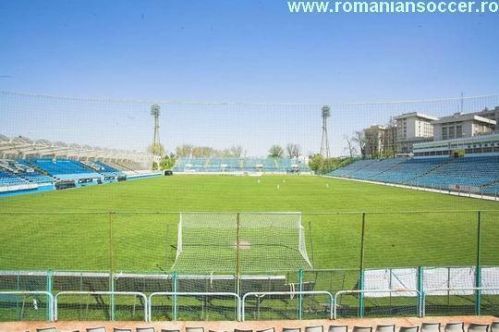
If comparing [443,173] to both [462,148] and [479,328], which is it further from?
[479,328]

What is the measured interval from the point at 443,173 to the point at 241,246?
3683 centimetres

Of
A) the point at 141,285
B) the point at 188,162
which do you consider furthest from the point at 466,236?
the point at 188,162

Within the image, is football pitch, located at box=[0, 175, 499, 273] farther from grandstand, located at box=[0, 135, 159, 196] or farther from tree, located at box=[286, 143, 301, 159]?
tree, located at box=[286, 143, 301, 159]

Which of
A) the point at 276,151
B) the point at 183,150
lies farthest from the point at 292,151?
the point at 183,150

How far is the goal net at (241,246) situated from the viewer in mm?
9789

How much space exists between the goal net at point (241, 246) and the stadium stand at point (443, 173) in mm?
24756

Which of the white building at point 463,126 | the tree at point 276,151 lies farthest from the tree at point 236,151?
the white building at point 463,126

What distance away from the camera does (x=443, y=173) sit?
4056 centimetres

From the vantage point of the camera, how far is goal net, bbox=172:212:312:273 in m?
9.79

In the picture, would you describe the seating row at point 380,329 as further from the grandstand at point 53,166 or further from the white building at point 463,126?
the white building at point 463,126

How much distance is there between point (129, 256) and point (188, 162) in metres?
80.2

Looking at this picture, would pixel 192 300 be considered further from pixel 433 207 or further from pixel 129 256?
pixel 433 207

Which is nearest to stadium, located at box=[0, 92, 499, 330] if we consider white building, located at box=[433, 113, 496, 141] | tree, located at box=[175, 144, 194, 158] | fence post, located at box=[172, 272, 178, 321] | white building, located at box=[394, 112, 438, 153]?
fence post, located at box=[172, 272, 178, 321]

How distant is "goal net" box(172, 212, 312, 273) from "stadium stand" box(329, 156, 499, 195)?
24756 millimetres
